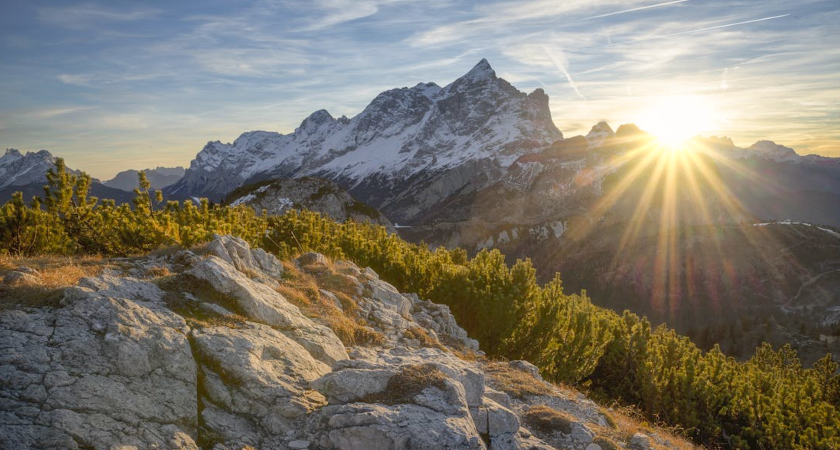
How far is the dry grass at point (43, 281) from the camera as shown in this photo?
8.30 m

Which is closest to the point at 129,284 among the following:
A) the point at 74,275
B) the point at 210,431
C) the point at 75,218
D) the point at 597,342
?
the point at 74,275

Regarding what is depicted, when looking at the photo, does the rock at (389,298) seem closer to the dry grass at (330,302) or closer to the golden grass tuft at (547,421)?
the dry grass at (330,302)

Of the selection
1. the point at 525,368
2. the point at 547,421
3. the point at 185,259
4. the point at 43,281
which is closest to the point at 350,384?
the point at 547,421

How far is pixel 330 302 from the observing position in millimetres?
14570

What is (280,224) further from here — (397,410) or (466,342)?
(397,410)

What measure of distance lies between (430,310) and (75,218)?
14.4m

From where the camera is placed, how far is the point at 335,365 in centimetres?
1014

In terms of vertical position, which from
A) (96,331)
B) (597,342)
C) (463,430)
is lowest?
(597,342)

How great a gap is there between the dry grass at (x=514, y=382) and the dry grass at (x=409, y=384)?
4.01 m

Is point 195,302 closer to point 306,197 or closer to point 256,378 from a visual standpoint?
point 256,378

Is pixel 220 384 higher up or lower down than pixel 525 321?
higher up

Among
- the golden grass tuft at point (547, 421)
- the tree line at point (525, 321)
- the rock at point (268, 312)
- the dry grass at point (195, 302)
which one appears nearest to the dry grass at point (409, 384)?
the rock at point (268, 312)

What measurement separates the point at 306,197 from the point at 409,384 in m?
124

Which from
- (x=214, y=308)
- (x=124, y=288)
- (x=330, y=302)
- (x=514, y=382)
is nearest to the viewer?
(x=124, y=288)
